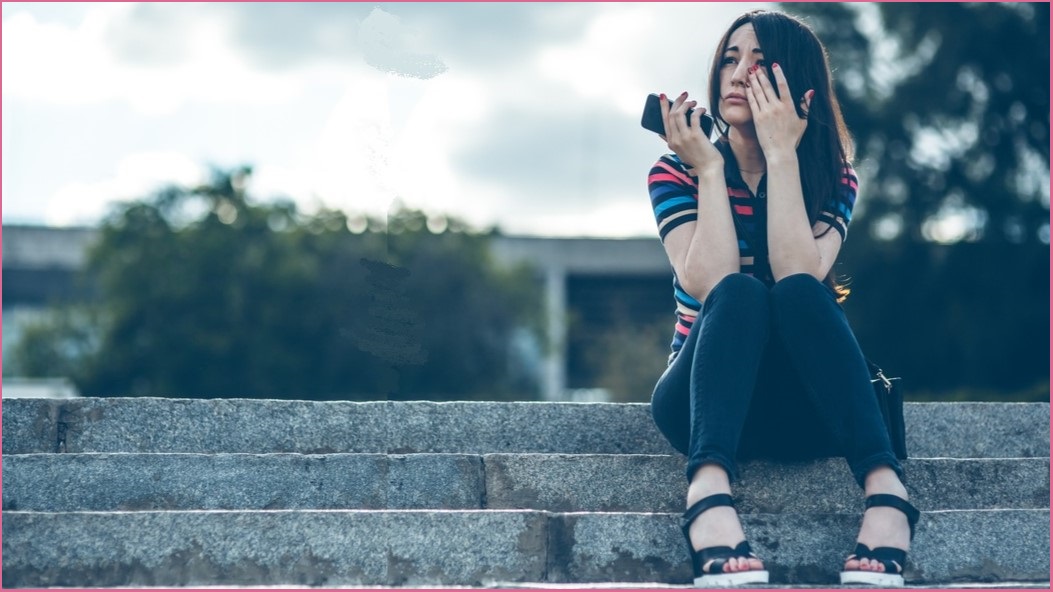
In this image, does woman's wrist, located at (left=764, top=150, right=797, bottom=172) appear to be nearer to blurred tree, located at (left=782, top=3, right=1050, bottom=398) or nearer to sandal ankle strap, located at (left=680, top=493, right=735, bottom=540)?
sandal ankle strap, located at (left=680, top=493, right=735, bottom=540)

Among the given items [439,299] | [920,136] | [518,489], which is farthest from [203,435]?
[439,299]

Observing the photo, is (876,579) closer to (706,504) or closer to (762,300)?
(706,504)

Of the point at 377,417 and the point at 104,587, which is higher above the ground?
the point at 377,417

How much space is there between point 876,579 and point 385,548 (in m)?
1.18

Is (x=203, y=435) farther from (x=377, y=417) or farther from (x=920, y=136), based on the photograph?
(x=920, y=136)

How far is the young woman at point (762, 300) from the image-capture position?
11.1 ft

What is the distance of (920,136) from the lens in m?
22.5

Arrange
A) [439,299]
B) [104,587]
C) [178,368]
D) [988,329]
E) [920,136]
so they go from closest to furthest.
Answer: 1. [104,587]
2. [988,329]
3. [920,136]
4. [178,368]
5. [439,299]

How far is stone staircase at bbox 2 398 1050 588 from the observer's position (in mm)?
3338

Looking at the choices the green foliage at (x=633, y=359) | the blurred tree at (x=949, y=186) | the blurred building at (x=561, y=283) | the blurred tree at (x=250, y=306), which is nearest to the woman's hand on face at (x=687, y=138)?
the blurred tree at (x=949, y=186)

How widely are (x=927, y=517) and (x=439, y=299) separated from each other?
26150mm

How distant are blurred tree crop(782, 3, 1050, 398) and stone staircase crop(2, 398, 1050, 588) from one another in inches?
655

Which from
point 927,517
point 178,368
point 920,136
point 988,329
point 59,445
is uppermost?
point 920,136

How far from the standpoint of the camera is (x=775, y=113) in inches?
155
